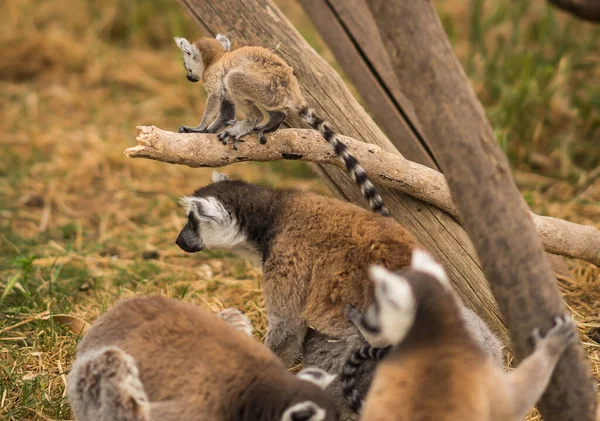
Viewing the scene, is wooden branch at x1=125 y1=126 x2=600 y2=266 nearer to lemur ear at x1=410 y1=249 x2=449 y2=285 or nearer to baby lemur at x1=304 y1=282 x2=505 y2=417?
baby lemur at x1=304 y1=282 x2=505 y2=417

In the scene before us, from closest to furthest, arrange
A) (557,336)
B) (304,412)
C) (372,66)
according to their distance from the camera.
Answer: (304,412) < (557,336) < (372,66)

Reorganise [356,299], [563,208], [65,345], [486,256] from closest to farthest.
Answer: [486,256]
[356,299]
[65,345]
[563,208]

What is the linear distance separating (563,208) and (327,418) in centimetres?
431

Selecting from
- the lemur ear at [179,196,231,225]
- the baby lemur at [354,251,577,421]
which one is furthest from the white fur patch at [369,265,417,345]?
the lemur ear at [179,196,231,225]

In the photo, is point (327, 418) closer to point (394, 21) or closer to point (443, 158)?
point (443, 158)

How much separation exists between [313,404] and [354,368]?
0.81 m

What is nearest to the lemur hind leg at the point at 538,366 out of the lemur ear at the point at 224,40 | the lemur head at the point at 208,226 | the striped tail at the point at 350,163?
the striped tail at the point at 350,163

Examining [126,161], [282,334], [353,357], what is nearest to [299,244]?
[282,334]

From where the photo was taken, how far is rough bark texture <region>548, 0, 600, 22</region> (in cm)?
319

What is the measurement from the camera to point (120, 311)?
3.52 meters

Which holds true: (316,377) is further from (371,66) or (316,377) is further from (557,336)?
(371,66)

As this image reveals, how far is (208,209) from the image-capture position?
4156mm

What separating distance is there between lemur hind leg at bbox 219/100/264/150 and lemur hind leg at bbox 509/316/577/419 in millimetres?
1902

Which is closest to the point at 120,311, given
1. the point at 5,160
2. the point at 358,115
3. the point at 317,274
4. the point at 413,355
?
the point at 317,274
